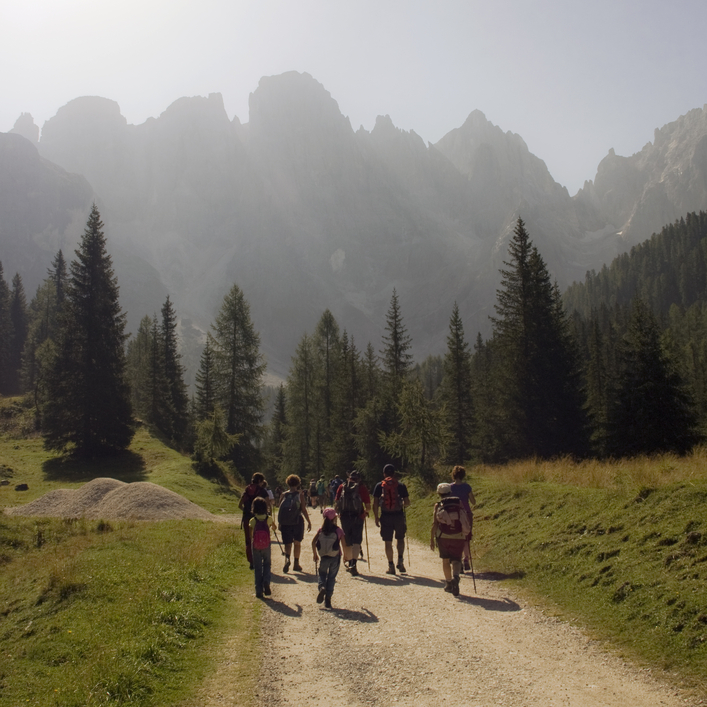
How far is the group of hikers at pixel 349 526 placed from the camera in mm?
9961

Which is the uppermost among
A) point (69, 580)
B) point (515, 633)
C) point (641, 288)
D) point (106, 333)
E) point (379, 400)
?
point (641, 288)

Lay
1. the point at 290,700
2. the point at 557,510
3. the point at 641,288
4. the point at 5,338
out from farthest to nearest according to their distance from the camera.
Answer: the point at 641,288 < the point at 5,338 < the point at 557,510 < the point at 290,700

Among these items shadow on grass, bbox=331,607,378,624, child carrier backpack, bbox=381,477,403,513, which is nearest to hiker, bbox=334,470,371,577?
child carrier backpack, bbox=381,477,403,513

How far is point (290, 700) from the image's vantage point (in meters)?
5.82

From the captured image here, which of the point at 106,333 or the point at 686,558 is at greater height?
the point at 106,333

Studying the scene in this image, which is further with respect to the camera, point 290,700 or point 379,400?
point 379,400

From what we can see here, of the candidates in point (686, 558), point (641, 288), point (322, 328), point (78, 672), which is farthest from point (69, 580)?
point (641, 288)

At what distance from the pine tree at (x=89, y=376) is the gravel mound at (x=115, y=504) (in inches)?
544

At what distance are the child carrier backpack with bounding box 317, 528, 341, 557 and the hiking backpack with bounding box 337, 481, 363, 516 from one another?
2456 millimetres

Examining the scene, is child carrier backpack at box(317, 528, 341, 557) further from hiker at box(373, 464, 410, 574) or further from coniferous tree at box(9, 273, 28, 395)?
coniferous tree at box(9, 273, 28, 395)

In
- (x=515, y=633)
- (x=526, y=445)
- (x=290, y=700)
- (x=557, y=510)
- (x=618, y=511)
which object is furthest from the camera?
(x=526, y=445)

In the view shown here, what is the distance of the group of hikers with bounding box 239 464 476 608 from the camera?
996 centimetres

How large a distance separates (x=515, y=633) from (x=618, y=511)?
4.62 m

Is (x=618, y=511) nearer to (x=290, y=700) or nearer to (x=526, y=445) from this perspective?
(x=290, y=700)
